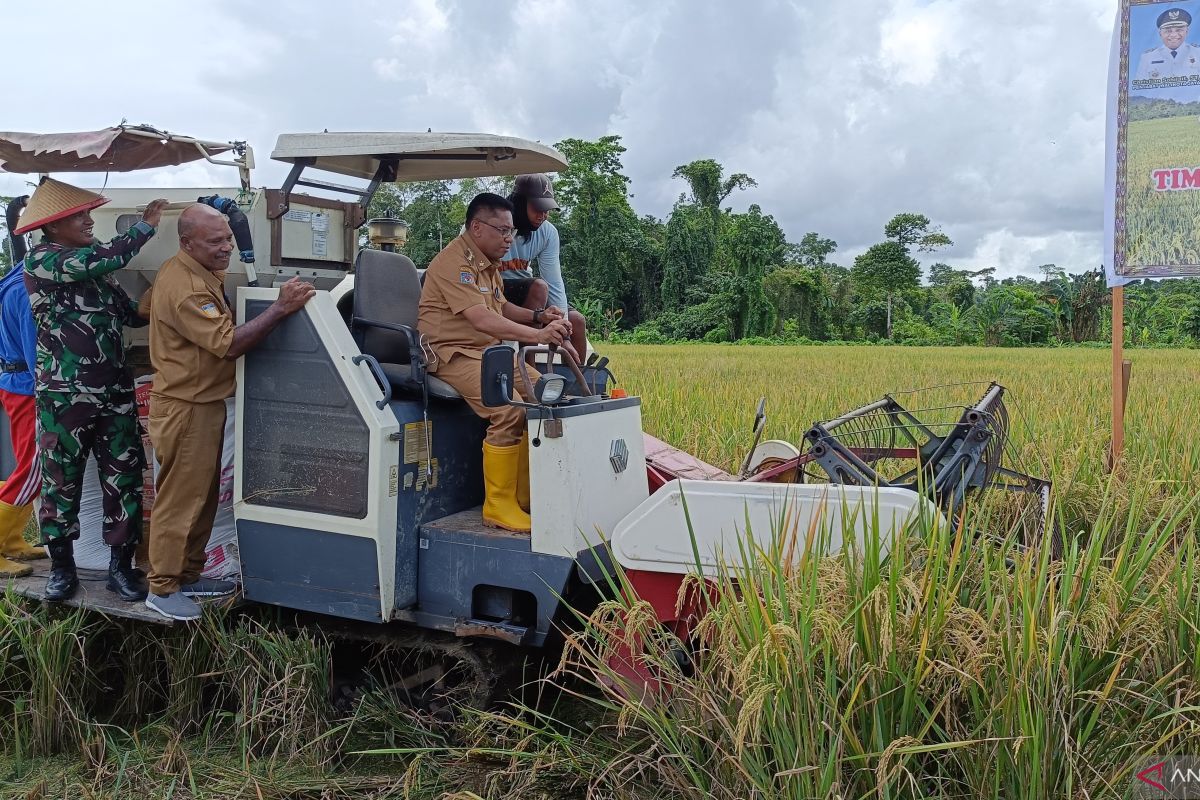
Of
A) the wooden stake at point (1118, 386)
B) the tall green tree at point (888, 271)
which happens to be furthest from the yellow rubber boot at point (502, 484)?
the tall green tree at point (888, 271)

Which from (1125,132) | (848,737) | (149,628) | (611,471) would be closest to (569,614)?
(611,471)

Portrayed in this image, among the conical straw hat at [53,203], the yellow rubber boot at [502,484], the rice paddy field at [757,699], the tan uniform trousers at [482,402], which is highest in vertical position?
the conical straw hat at [53,203]

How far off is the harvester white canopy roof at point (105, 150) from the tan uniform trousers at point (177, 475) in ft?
3.39

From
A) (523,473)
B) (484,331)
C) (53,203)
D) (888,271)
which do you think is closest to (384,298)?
(484,331)

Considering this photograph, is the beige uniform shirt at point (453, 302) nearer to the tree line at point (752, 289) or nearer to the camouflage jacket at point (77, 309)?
the camouflage jacket at point (77, 309)

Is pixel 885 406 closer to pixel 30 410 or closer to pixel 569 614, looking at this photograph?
pixel 569 614

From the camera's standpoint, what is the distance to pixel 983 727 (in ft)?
8.13

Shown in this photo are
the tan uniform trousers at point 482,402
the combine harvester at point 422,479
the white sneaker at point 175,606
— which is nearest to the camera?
the combine harvester at point 422,479

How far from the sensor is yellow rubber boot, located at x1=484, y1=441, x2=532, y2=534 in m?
3.68

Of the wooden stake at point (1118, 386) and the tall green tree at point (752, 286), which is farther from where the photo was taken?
the tall green tree at point (752, 286)

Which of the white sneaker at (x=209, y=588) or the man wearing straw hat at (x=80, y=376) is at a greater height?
the man wearing straw hat at (x=80, y=376)

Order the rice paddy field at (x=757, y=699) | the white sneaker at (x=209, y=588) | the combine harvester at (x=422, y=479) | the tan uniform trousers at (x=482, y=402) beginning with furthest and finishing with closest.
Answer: the white sneaker at (x=209, y=588)
the tan uniform trousers at (x=482, y=402)
the combine harvester at (x=422, y=479)
the rice paddy field at (x=757, y=699)

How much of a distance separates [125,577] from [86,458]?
1.79ft

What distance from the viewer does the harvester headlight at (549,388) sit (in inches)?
135
